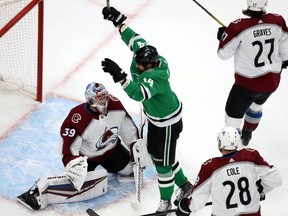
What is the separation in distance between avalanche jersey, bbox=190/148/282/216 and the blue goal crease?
0.99m

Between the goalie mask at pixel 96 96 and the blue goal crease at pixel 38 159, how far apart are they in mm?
362

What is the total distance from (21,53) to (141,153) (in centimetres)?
162

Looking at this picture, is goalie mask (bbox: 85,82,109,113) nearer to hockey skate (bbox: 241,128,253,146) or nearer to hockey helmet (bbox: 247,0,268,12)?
hockey helmet (bbox: 247,0,268,12)

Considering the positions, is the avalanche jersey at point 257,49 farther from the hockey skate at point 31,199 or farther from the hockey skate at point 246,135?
the hockey skate at point 31,199

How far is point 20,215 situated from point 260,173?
1.48 meters

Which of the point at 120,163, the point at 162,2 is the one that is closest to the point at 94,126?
the point at 120,163

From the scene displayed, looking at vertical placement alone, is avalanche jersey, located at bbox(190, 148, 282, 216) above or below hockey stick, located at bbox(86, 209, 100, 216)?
above

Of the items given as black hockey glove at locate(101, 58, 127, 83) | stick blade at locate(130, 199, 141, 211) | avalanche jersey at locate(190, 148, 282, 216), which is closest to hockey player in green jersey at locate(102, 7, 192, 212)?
black hockey glove at locate(101, 58, 127, 83)

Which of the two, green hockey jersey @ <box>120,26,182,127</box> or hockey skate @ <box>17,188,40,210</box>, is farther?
hockey skate @ <box>17,188,40,210</box>

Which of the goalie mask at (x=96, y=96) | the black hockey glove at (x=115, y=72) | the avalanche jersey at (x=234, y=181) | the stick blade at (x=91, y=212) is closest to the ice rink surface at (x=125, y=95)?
the stick blade at (x=91, y=212)

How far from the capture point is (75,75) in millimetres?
5352

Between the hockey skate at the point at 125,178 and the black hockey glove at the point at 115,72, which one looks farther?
the hockey skate at the point at 125,178

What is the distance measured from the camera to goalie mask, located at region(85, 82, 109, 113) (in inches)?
154

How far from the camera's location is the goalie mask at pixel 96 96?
3.92 metres
